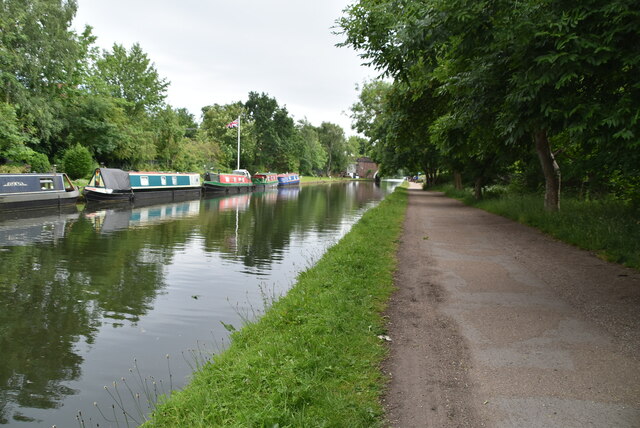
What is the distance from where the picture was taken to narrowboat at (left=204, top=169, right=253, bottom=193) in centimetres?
3875

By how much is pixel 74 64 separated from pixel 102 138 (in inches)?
215

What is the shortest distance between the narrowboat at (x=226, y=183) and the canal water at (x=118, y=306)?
22.3m

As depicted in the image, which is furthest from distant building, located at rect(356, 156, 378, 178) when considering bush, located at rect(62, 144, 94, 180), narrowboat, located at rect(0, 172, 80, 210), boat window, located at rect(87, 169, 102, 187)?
narrowboat, located at rect(0, 172, 80, 210)

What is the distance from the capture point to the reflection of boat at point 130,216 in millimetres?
17484

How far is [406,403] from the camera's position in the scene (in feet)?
10.8

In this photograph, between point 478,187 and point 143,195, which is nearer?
point 478,187

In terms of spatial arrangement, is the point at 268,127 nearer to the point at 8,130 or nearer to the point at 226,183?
the point at 226,183

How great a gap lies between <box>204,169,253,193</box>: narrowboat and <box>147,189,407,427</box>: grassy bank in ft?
111

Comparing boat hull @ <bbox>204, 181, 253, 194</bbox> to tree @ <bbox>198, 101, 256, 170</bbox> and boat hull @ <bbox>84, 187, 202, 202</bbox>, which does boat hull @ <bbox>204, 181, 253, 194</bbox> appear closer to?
boat hull @ <bbox>84, 187, 202, 202</bbox>

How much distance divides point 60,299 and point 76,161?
1021 inches

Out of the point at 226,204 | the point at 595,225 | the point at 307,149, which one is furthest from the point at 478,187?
the point at 307,149

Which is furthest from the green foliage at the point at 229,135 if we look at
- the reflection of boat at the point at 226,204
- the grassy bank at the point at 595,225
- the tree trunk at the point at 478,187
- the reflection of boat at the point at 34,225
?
the grassy bank at the point at 595,225

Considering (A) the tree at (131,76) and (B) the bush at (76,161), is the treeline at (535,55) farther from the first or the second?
(A) the tree at (131,76)

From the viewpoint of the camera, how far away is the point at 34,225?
16.8m
